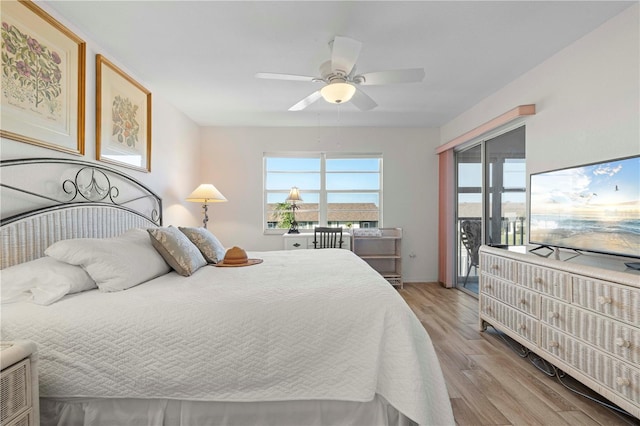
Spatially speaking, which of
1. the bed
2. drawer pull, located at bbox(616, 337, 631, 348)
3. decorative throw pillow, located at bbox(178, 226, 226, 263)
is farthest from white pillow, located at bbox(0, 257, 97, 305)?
drawer pull, located at bbox(616, 337, 631, 348)

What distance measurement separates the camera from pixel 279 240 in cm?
473

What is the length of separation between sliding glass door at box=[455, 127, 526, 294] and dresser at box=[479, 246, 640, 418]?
0.91 metres

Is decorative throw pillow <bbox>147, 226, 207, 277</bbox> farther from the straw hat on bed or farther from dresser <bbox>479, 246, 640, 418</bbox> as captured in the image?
dresser <bbox>479, 246, 640, 418</bbox>

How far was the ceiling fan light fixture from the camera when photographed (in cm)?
220

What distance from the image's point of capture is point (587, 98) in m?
2.25

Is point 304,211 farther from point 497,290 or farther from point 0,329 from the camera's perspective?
point 0,329

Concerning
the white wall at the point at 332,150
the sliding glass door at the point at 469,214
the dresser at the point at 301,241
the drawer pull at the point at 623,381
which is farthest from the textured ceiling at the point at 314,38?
the drawer pull at the point at 623,381

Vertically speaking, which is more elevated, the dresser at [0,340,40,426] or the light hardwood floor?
the dresser at [0,340,40,426]

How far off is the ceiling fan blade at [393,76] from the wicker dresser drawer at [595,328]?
1.81 m

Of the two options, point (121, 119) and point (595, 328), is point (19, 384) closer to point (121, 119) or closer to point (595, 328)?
point (121, 119)

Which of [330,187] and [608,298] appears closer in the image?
[608,298]

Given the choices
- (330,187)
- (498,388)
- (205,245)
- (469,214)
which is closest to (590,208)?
(498,388)

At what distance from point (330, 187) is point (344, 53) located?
2966 mm

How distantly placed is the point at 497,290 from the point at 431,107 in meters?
2.35
